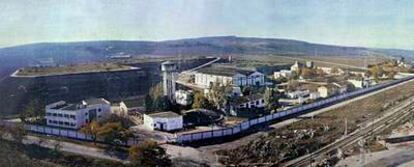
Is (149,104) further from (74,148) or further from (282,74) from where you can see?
(282,74)

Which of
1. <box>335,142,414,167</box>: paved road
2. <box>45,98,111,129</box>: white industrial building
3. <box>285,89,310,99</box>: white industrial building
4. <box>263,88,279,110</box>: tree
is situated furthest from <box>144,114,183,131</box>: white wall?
<box>335,142,414,167</box>: paved road

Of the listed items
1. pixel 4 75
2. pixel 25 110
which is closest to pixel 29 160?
pixel 25 110

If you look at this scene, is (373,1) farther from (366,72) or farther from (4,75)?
(4,75)

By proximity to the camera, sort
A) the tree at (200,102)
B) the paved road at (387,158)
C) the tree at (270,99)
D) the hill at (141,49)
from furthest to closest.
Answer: the paved road at (387,158) → the tree at (270,99) → the tree at (200,102) → the hill at (141,49)

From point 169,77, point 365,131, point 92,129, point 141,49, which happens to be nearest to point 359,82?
point 365,131

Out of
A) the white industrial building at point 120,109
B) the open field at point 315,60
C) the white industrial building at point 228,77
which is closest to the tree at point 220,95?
the white industrial building at point 228,77

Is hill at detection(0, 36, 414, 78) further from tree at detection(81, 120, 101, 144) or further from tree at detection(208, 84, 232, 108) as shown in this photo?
tree at detection(81, 120, 101, 144)

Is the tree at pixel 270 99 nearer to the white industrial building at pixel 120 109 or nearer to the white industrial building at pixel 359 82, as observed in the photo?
the white industrial building at pixel 359 82
